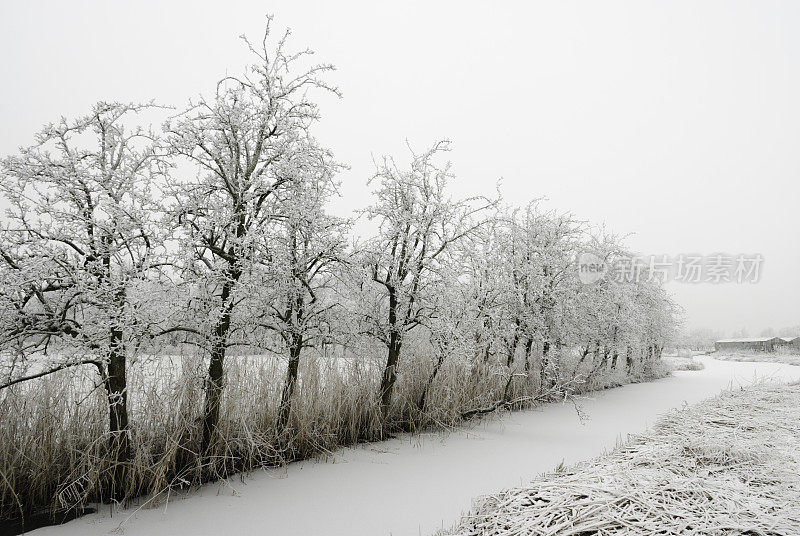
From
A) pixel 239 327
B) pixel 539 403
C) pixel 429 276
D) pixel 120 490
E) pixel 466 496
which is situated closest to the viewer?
pixel 120 490

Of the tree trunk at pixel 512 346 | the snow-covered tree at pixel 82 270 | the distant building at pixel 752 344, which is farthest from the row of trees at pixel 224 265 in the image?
the distant building at pixel 752 344

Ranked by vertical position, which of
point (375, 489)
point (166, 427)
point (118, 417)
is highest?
point (118, 417)

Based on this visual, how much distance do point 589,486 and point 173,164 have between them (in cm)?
383

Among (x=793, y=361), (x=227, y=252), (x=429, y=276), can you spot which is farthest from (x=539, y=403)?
(x=793, y=361)

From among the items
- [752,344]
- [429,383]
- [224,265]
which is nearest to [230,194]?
[224,265]

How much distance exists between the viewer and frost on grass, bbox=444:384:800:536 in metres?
2.18

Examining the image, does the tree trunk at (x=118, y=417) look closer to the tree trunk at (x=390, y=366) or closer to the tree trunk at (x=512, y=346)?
the tree trunk at (x=390, y=366)

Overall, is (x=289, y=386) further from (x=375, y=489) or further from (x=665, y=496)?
(x=665, y=496)

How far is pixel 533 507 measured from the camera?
2486 mm

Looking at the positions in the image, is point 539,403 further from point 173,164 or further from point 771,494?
point 173,164

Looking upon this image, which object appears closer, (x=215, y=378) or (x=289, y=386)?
(x=215, y=378)

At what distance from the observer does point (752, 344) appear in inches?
1084

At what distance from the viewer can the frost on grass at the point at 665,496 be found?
7.14 ft

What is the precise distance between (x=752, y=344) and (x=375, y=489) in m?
32.5
